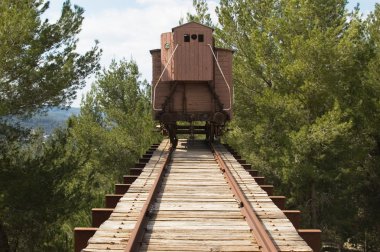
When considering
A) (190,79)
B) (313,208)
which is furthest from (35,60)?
(313,208)

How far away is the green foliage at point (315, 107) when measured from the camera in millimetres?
19344

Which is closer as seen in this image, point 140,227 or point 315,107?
point 140,227

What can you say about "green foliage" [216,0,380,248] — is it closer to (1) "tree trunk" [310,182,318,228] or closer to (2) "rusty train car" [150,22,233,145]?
(1) "tree trunk" [310,182,318,228]

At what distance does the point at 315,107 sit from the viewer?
2100cm

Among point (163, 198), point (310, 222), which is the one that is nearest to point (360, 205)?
point (310, 222)

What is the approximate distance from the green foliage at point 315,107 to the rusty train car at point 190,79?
532 cm

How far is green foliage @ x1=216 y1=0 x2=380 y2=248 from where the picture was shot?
762 inches

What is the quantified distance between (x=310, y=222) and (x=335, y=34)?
9408mm

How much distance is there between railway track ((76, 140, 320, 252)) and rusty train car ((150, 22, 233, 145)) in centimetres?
634

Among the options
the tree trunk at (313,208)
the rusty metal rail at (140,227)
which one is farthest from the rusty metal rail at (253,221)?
the tree trunk at (313,208)

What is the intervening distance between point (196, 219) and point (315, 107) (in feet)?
54.4

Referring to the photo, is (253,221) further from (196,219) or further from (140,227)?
(140,227)

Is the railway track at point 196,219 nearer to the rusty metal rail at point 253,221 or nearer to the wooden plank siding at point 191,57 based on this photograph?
the rusty metal rail at point 253,221

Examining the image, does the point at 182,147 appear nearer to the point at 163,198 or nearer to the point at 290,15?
the point at 163,198
